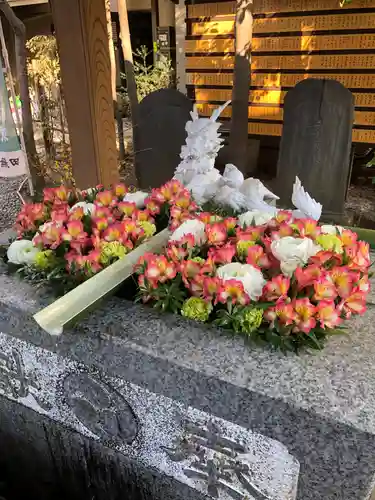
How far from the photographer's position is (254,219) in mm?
1386

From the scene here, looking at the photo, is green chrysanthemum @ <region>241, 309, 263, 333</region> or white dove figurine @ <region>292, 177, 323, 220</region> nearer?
green chrysanthemum @ <region>241, 309, 263, 333</region>

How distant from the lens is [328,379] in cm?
95

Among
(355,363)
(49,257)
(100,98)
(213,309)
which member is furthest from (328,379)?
(100,98)

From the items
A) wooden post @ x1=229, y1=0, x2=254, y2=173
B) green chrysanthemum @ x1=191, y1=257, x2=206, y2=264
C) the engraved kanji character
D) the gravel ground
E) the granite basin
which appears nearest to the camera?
the granite basin

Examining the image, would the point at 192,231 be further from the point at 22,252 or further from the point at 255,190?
the point at 22,252

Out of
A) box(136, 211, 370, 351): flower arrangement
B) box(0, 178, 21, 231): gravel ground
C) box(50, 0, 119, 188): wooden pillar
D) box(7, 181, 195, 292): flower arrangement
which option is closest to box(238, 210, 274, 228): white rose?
box(136, 211, 370, 351): flower arrangement

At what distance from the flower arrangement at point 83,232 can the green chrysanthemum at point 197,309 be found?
0.26m

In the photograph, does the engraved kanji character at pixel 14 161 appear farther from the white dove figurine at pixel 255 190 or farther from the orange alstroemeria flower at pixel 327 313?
the orange alstroemeria flower at pixel 327 313

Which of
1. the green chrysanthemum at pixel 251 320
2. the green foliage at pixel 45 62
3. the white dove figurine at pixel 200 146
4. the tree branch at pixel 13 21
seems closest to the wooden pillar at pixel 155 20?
the green foliage at pixel 45 62

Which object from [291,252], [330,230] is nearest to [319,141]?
[330,230]

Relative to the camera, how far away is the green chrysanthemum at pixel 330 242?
115 cm

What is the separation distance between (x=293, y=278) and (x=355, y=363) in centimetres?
24

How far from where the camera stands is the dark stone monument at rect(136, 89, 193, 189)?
353 cm

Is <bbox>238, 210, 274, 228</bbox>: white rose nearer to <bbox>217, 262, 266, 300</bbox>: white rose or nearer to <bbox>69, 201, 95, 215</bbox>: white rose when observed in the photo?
<bbox>217, 262, 266, 300</bbox>: white rose
